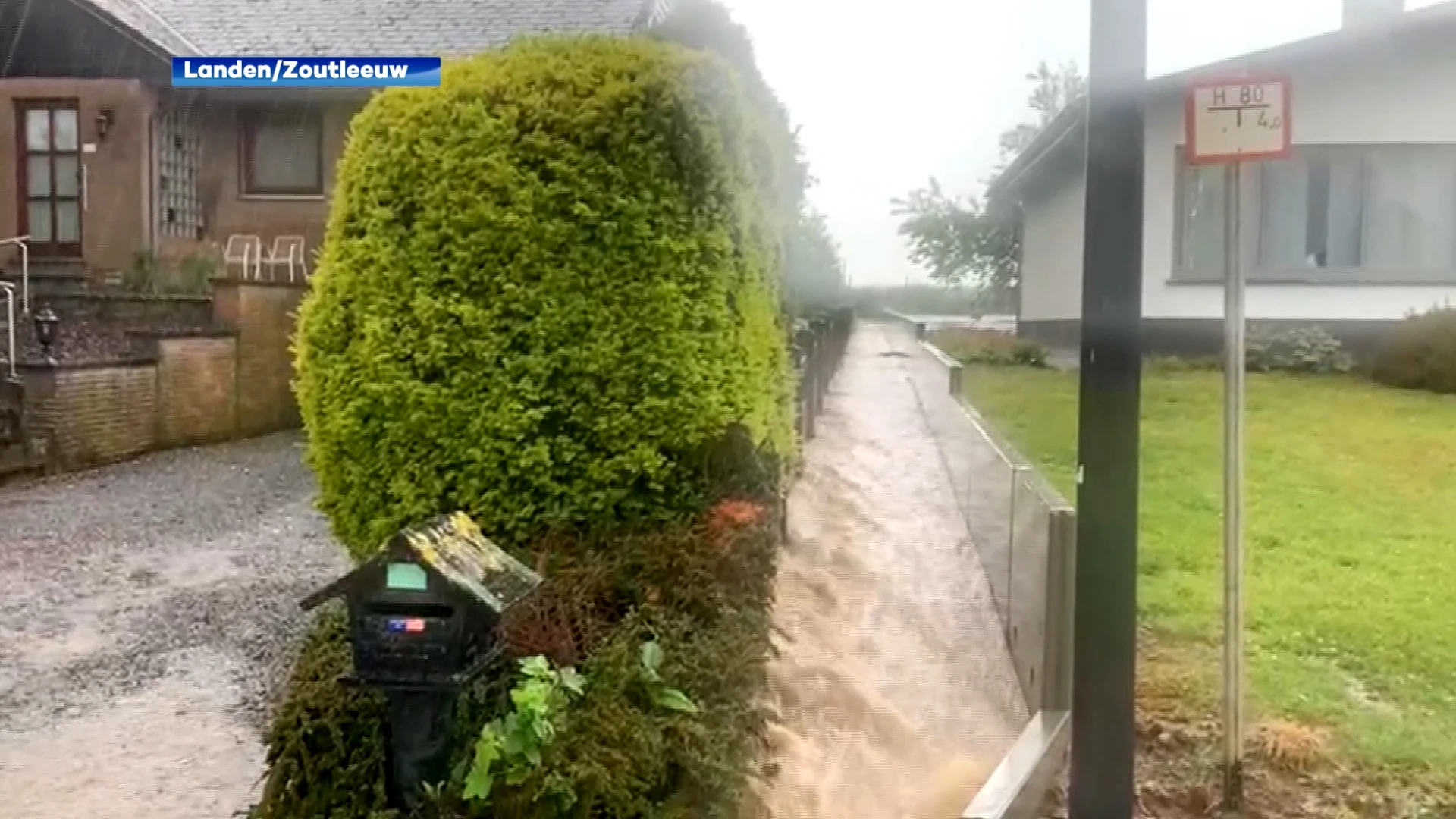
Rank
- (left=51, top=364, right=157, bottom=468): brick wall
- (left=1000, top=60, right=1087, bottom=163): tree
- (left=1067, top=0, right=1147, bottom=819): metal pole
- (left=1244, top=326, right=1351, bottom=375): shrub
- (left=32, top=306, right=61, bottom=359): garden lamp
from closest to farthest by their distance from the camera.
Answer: (left=1067, top=0, right=1147, bottom=819): metal pole, (left=1000, top=60, right=1087, bottom=163): tree, (left=1244, top=326, right=1351, bottom=375): shrub, (left=32, top=306, right=61, bottom=359): garden lamp, (left=51, top=364, right=157, bottom=468): brick wall

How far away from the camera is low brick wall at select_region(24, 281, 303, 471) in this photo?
7.71ft

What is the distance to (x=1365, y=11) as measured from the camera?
1657 mm

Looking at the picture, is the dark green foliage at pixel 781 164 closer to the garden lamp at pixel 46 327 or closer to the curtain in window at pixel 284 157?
the curtain in window at pixel 284 157

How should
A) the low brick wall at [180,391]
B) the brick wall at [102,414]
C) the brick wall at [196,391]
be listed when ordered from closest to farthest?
the low brick wall at [180,391], the brick wall at [196,391], the brick wall at [102,414]

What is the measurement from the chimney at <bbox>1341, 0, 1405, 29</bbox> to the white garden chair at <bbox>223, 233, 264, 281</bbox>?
5.53 ft

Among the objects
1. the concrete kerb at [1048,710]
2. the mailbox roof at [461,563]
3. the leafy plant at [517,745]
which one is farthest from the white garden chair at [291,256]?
the concrete kerb at [1048,710]

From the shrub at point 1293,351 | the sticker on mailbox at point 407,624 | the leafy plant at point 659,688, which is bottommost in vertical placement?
the leafy plant at point 659,688

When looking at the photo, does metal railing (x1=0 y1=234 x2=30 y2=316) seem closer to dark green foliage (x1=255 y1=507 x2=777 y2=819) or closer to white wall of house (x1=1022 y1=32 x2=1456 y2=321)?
dark green foliage (x1=255 y1=507 x2=777 y2=819)

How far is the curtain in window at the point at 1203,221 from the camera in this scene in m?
1.59

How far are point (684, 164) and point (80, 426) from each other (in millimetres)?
2388

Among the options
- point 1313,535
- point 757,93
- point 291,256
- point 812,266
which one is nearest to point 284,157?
point 291,256

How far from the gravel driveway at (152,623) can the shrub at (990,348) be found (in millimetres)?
1106

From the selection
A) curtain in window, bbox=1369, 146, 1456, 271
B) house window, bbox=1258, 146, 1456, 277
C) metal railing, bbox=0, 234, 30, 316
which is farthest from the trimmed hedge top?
curtain in window, bbox=1369, 146, 1456, 271

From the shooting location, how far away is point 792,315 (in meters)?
2.35
